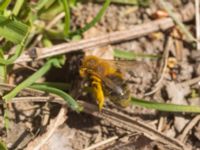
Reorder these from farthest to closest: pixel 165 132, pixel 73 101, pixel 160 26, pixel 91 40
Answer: pixel 160 26
pixel 91 40
pixel 165 132
pixel 73 101

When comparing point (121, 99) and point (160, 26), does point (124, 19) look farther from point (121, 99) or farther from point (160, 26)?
point (121, 99)

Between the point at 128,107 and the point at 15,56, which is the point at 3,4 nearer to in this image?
the point at 15,56

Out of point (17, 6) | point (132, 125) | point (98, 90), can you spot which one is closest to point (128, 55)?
point (98, 90)

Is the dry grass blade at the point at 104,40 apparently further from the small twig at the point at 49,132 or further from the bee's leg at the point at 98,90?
the small twig at the point at 49,132

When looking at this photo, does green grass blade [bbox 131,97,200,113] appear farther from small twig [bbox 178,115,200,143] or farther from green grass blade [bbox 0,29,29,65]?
green grass blade [bbox 0,29,29,65]

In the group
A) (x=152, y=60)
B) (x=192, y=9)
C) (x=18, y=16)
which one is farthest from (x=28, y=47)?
(x=192, y=9)

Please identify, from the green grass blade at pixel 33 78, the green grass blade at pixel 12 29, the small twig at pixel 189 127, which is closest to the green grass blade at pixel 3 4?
the green grass blade at pixel 12 29
